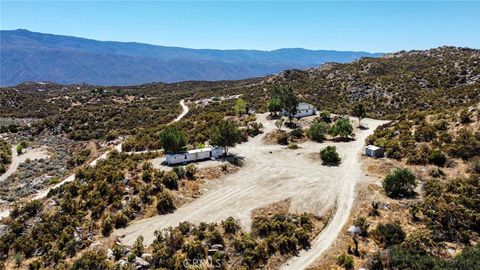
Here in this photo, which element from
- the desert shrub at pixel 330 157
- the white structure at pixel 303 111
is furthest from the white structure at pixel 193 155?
the white structure at pixel 303 111

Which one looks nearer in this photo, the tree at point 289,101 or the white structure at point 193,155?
the white structure at point 193,155

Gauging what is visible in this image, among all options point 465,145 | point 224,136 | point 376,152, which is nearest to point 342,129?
point 376,152

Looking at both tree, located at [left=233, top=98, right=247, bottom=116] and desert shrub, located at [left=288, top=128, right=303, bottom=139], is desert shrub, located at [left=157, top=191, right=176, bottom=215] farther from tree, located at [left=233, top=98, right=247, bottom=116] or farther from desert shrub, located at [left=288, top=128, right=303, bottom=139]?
tree, located at [left=233, top=98, right=247, bottom=116]

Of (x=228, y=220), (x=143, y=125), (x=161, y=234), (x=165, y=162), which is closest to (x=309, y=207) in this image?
(x=228, y=220)

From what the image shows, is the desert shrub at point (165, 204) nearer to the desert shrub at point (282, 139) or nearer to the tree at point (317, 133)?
the desert shrub at point (282, 139)

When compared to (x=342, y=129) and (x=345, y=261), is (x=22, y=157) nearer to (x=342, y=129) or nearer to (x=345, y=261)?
(x=342, y=129)

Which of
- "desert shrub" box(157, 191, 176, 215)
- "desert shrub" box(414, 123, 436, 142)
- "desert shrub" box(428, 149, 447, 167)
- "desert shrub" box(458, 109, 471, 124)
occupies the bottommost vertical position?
"desert shrub" box(157, 191, 176, 215)

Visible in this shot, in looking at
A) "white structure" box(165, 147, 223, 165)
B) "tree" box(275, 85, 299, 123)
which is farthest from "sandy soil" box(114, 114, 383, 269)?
"tree" box(275, 85, 299, 123)
